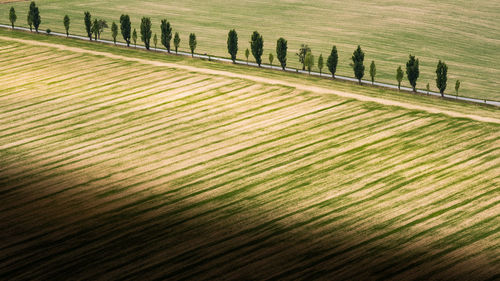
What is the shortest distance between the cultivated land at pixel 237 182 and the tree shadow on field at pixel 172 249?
13 centimetres

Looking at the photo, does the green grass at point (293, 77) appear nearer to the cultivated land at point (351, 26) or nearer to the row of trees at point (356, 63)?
the row of trees at point (356, 63)

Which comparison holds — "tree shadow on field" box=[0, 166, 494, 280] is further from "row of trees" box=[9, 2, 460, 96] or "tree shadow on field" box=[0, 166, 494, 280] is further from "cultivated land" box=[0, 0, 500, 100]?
"cultivated land" box=[0, 0, 500, 100]

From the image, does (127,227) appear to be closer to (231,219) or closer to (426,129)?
(231,219)

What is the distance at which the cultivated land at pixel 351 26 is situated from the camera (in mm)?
114312

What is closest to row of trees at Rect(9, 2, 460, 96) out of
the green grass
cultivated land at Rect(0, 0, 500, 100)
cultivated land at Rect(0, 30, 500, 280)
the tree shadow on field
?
the green grass

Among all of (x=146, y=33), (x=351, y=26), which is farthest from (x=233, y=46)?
(x=351, y=26)

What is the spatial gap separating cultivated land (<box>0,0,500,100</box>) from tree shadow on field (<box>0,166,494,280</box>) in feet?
183

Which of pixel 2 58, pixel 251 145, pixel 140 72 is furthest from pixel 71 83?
pixel 251 145

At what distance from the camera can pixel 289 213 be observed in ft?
171

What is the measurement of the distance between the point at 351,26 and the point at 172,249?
96.6m

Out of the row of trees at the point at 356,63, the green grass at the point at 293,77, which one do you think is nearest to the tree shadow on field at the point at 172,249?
the green grass at the point at 293,77

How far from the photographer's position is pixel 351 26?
13712 centimetres

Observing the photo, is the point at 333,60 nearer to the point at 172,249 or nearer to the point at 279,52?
the point at 279,52

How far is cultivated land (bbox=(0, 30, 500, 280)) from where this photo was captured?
46156 mm
